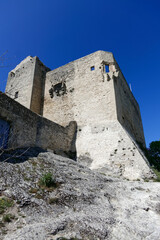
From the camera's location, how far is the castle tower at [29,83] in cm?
1466

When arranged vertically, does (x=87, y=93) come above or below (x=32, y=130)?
above

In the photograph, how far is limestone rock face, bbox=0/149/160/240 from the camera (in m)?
3.29

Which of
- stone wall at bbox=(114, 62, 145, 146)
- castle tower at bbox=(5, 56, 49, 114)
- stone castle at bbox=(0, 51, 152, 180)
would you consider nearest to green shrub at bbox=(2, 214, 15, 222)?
stone castle at bbox=(0, 51, 152, 180)

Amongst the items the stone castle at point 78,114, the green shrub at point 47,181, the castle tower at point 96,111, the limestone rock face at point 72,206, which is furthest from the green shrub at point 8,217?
the castle tower at point 96,111

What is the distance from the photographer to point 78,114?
12562 millimetres

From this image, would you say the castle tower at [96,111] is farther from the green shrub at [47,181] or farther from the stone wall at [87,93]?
the green shrub at [47,181]

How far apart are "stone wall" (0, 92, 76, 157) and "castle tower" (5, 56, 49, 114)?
4544mm

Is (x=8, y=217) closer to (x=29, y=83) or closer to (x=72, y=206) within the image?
(x=72, y=206)

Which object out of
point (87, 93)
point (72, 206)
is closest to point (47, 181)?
point (72, 206)

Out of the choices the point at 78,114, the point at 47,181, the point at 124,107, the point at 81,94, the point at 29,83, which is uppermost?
the point at 29,83

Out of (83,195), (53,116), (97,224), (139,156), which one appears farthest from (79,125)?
(97,224)

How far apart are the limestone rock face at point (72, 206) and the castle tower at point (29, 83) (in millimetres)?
8910

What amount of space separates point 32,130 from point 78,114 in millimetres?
4395

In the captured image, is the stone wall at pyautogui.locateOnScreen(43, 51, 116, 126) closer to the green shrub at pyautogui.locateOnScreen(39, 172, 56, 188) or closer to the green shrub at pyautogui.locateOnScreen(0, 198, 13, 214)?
the green shrub at pyautogui.locateOnScreen(39, 172, 56, 188)
